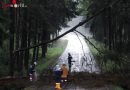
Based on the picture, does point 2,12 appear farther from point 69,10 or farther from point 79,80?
point 69,10

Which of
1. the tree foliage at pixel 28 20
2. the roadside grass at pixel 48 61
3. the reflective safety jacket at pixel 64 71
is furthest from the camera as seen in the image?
the roadside grass at pixel 48 61

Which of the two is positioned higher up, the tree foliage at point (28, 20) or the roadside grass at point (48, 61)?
the tree foliage at point (28, 20)

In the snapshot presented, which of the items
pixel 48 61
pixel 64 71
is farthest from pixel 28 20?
pixel 64 71

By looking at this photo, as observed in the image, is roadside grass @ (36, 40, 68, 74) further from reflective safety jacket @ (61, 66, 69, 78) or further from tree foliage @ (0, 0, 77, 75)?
reflective safety jacket @ (61, 66, 69, 78)

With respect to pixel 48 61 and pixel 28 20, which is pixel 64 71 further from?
pixel 48 61

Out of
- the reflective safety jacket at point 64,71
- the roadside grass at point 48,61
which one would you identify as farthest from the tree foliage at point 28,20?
the reflective safety jacket at point 64,71

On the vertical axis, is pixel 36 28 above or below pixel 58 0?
below

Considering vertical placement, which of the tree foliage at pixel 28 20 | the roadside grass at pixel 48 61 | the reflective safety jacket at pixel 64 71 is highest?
the tree foliage at pixel 28 20

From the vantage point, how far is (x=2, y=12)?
34094mm

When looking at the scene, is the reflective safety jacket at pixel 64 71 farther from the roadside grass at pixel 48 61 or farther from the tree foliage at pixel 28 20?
the tree foliage at pixel 28 20

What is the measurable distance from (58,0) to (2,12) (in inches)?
528

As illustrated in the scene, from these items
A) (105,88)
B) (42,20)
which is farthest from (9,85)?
(42,20)

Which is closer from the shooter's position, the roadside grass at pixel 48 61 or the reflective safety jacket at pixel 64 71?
the reflective safety jacket at pixel 64 71

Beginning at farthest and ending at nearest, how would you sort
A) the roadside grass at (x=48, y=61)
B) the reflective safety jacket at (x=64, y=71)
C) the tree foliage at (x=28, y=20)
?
the roadside grass at (x=48, y=61), the tree foliage at (x=28, y=20), the reflective safety jacket at (x=64, y=71)
